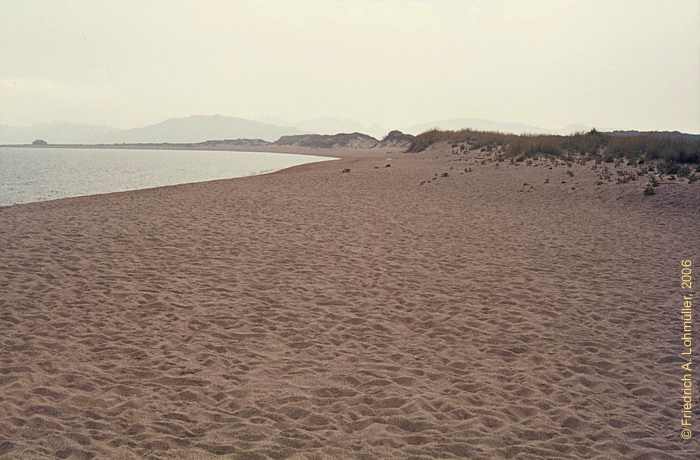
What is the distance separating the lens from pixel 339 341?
18.5 ft

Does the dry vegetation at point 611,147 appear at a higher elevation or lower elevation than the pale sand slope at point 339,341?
higher

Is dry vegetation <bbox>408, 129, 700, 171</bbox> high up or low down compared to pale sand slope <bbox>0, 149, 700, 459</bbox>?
up

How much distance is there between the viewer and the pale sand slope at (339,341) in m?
3.91

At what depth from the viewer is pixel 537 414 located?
4254mm

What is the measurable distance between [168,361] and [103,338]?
98 centimetres

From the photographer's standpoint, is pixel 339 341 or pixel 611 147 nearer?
pixel 339 341

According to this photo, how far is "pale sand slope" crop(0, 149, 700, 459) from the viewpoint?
3914 millimetres

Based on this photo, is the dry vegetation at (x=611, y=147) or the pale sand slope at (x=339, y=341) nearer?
the pale sand slope at (x=339, y=341)

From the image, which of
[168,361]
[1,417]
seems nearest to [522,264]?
[168,361]

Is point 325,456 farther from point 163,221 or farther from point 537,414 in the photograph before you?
point 163,221

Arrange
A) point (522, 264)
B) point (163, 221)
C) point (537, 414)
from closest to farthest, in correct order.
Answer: point (537, 414) < point (522, 264) < point (163, 221)

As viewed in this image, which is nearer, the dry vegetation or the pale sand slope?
the pale sand slope

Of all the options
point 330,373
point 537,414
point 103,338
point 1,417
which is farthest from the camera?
point 103,338

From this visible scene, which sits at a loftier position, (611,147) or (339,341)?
(611,147)
